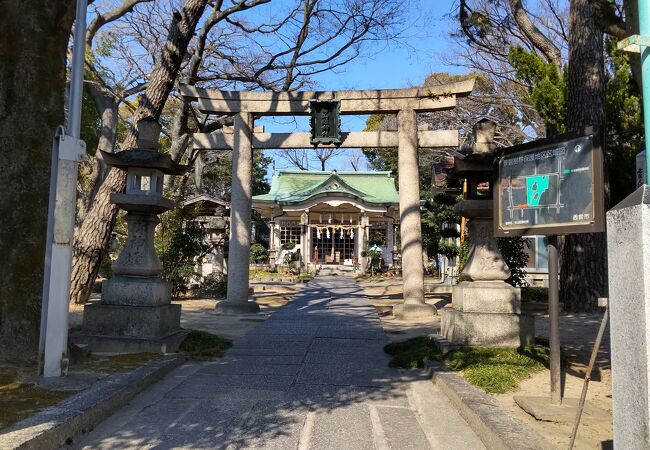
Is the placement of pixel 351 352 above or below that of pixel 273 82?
below

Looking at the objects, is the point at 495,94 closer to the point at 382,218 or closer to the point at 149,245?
the point at 382,218

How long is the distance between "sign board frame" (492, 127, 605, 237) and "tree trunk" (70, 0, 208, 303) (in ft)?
26.7

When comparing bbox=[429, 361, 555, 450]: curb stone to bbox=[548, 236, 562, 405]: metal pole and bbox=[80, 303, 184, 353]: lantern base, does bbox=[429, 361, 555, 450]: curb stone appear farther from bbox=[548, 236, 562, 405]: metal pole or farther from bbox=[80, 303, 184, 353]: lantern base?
bbox=[80, 303, 184, 353]: lantern base

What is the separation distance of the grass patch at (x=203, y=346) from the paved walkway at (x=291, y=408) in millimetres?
205

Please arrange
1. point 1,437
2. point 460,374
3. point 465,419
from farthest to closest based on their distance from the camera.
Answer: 1. point 460,374
2. point 465,419
3. point 1,437

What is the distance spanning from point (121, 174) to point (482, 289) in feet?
27.8

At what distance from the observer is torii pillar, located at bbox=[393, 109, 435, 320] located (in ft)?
36.7

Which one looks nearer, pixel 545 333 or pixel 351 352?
pixel 351 352

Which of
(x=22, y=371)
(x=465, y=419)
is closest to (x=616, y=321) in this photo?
(x=465, y=419)

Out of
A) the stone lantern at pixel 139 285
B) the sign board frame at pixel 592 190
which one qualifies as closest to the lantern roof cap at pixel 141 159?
the stone lantern at pixel 139 285

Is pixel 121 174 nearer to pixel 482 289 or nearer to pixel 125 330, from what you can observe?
pixel 125 330

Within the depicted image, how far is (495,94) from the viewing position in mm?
19844

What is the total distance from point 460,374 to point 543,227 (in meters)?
1.87

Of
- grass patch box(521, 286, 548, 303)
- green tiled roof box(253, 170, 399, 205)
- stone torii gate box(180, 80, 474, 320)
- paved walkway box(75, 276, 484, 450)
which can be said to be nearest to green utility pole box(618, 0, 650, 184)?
paved walkway box(75, 276, 484, 450)
